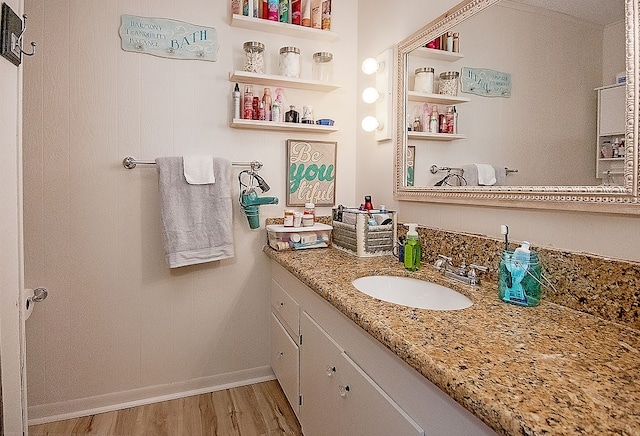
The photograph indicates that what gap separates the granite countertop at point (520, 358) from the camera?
1.88ft

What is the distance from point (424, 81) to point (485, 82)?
1.25 ft

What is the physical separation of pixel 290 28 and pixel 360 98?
56 cm

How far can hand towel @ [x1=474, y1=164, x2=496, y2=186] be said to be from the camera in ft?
4.42

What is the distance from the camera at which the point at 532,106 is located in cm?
120

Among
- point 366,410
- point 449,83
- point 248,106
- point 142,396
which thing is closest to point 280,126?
point 248,106

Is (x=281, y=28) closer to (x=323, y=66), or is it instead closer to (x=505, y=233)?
(x=323, y=66)

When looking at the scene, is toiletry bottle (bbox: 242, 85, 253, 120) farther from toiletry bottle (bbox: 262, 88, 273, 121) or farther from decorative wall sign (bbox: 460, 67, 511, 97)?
decorative wall sign (bbox: 460, 67, 511, 97)

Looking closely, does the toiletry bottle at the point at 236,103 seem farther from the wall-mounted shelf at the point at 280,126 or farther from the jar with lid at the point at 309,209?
the jar with lid at the point at 309,209

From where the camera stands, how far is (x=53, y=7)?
176cm

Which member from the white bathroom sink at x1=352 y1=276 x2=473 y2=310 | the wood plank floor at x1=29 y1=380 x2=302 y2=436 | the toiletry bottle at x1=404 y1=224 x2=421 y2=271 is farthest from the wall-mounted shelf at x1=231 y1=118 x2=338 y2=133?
the wood plank floor at x1=29 y1=380 x2=302 y2=436

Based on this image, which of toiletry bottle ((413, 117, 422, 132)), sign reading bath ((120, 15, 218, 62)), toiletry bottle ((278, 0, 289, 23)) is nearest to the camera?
toiletry bottle ((413, 117, 422, 132))

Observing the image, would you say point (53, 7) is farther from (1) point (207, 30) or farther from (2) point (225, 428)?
(2) point (225, 428)

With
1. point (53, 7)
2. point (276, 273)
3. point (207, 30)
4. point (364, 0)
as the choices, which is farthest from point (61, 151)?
point (364, 0)

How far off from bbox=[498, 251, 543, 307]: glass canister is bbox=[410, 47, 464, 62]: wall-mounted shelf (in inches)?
33.3
